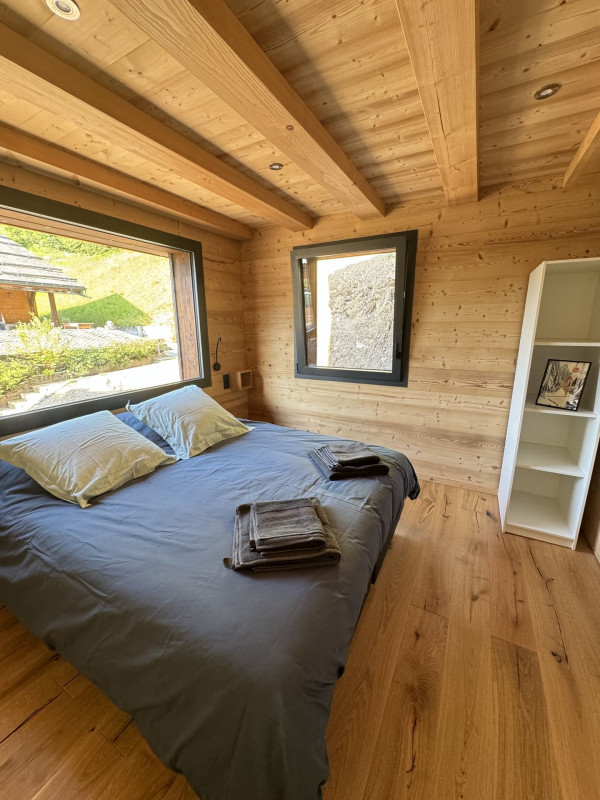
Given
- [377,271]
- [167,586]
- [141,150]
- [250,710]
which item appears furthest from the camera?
[377,271]

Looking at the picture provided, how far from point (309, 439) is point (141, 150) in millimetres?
1851

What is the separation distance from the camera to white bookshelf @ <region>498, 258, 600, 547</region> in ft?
6.27

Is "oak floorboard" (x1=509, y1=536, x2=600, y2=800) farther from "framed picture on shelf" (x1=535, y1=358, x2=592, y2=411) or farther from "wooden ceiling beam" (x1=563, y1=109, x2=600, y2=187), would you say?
"wooden ceiling beam" (x1=563, y1=109, x2=600, y2=187)

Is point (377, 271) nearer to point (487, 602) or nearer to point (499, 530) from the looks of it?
point (499, 530)

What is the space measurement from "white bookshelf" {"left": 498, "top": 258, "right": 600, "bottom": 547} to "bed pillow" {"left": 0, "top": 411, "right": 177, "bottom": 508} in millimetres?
2339

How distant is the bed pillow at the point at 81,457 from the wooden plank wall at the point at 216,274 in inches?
50.7

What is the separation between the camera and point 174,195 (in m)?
2.29

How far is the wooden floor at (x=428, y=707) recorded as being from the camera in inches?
39.1

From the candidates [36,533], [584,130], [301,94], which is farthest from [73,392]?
[584,130]

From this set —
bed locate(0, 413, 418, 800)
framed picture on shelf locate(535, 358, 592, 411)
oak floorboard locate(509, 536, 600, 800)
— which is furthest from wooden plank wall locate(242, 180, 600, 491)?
bed locate(0, 413, 418, 800)

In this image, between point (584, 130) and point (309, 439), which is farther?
point (309, 439)

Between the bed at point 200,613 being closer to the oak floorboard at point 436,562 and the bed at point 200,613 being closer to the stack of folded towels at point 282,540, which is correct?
the stack of folded towels at point 282,540

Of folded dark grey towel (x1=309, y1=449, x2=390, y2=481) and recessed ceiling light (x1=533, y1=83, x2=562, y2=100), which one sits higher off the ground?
recessed ceiling light (x1=533, y1=83, x2=562, y2=100)

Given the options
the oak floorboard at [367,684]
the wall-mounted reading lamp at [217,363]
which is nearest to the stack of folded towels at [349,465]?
the oak floorboard at [367,684]
